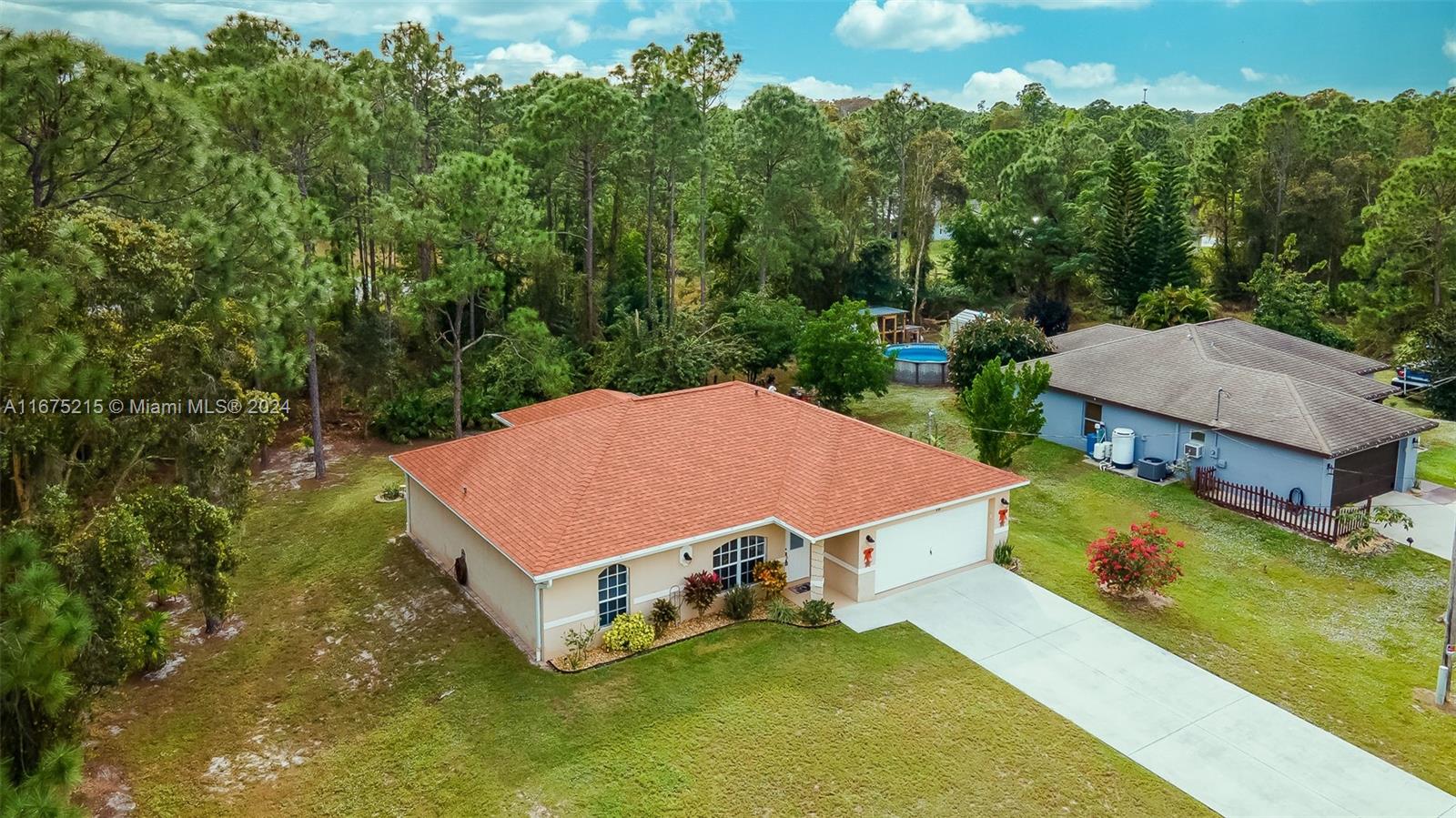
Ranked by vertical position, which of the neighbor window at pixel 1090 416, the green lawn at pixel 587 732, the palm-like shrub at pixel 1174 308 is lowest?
the green lawn at pixel 587 732

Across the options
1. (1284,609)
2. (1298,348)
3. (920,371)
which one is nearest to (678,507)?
(1284,609)

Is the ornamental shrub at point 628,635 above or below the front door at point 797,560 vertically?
below

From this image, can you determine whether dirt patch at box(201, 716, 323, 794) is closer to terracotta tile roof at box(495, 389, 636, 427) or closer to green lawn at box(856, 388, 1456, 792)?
terracotta tile roof at box(495, 389, 636, 427)

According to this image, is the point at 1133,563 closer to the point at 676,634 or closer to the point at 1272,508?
the point at 1272,508

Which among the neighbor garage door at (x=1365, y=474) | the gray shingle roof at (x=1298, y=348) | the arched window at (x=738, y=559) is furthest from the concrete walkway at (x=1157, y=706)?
the gray shingle roof at (x=1298, y=348)

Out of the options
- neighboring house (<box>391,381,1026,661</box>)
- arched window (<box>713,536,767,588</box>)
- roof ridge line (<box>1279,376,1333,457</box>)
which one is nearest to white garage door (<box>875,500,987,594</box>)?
neighboring house (<box>391,381,1026,661</box>)

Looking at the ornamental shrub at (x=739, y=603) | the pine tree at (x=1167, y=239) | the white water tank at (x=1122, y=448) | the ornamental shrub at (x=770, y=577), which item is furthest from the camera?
the pine tree at (x=1167, y=239)

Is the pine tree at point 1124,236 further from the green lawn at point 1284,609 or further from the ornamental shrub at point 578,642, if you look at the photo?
the ornamental shrub at point 578,642
